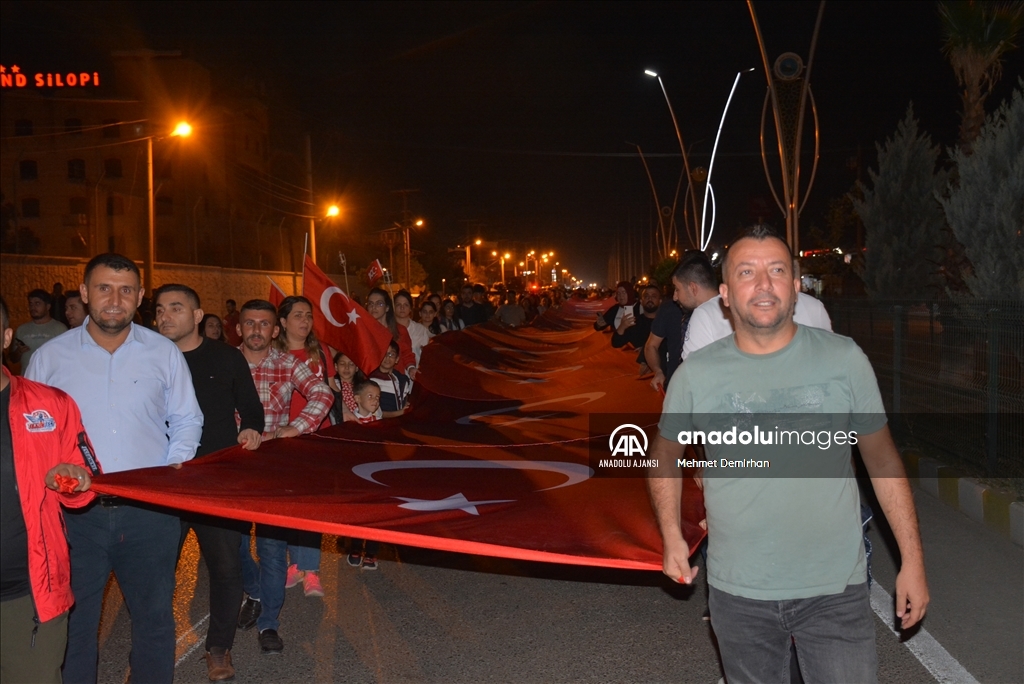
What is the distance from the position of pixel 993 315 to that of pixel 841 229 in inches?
2543

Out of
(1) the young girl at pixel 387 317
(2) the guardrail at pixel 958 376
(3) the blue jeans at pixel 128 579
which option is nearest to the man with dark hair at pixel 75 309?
(1) the young girl at pixel 387 317

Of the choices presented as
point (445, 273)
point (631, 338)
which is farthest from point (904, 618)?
point (445, 273)

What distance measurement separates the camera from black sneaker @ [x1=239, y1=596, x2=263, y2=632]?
6.54m

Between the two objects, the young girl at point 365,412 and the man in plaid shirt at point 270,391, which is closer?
the man in plaid shirt at point 270,391

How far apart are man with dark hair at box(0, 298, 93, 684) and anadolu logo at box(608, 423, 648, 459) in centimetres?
400

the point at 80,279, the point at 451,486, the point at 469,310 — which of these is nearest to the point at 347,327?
the point at 451,486

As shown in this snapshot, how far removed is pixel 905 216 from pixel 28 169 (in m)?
58.3

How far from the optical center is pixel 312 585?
709 cm

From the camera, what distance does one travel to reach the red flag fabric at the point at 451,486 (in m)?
4.71

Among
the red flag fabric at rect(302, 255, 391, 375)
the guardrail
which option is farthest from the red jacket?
the guardrail

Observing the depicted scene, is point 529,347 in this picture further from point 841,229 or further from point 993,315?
point 841,229

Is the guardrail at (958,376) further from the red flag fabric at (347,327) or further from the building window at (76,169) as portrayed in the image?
the building window at (76,169)

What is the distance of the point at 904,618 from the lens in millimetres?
3408

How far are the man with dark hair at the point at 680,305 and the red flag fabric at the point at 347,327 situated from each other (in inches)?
90.7
